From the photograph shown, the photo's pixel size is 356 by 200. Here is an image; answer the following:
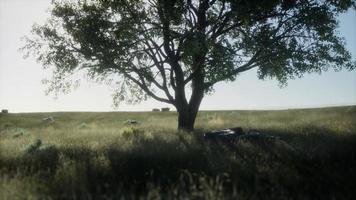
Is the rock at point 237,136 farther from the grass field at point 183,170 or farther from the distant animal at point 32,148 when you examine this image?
the distant animal at point 32,148

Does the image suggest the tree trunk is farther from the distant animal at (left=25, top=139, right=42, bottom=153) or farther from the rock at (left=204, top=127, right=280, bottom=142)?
the distant animal at (left=25, top=139, right=42, bottom=153)

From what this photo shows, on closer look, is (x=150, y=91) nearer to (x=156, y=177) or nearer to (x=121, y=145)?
(x=121, y=145)

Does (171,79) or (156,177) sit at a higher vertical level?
(171,79)

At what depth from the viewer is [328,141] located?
16250 mm

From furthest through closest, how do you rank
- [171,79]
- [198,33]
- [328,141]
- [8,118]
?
[8,118] < [171,79] < [198,33] < [328,141]

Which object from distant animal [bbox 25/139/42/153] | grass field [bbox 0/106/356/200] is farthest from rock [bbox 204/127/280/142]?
distant animal [bbox 25/139/42/153]

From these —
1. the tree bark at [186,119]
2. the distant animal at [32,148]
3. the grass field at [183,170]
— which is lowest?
the grass field at [183,170]

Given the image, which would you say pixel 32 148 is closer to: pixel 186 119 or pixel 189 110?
pixel 186 119

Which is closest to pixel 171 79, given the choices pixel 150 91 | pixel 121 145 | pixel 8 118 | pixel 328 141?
pixel 150 91

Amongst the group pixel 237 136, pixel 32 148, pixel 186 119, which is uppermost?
pixel 186 119

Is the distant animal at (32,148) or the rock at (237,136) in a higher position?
→ the rock at (237,136)

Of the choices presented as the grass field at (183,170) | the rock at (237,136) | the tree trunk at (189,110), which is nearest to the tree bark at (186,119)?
the tree trunk at (189,110)

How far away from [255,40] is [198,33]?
3318mm

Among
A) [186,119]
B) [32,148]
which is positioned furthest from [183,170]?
[186,119]
